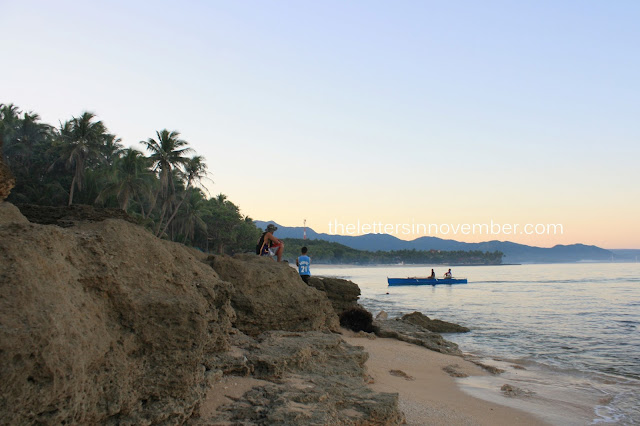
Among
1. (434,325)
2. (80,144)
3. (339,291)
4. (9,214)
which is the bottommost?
(434,325)

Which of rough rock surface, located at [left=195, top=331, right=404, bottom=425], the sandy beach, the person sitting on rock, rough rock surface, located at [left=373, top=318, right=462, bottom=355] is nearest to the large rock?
rough rock surface, located at [left=195, top=331, right=404, bottom=425]

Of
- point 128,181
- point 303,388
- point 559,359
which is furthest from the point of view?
point 128,181

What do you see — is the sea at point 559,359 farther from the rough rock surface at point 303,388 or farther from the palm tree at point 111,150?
the palm tree at point 111,150

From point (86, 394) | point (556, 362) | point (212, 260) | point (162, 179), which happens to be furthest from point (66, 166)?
point (86, 394)

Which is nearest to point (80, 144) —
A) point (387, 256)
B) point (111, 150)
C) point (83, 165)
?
point (83, 165)

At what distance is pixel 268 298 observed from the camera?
7.22 metres

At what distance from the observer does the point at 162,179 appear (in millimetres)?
37500

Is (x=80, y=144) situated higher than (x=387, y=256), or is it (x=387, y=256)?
(x=80, y=144)

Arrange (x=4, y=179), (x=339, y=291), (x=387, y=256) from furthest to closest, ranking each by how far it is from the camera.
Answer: (x=387, y=256) < (x=339, y=291) < (x=4, y=179)

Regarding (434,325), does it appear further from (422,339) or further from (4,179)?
(4,179)

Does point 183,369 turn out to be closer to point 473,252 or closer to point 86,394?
point 86,394

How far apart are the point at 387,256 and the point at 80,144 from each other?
522 ft

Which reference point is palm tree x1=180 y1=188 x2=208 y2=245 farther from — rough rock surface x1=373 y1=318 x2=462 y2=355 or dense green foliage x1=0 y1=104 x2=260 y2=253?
rough rock surface x1=373 y1=318 x2=462 y2=355

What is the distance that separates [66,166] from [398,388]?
3104 centimetres
